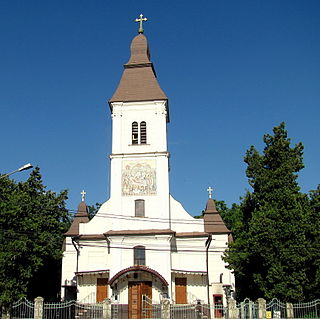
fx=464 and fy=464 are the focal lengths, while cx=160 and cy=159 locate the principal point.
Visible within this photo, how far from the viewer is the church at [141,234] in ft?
102

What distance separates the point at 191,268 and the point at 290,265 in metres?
9.66

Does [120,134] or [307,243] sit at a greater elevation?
[120,134]

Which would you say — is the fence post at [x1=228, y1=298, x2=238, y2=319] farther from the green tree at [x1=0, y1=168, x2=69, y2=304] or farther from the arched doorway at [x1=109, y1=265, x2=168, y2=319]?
the green tree at [x1=0, y1=168, x2=69, y2=304]

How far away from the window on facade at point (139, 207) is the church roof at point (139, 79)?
777 centimetres

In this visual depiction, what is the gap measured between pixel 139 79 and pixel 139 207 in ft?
34.1

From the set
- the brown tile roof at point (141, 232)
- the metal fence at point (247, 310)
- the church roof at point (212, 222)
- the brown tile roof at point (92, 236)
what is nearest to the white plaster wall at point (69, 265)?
the brown tile roof at point (92, 236)

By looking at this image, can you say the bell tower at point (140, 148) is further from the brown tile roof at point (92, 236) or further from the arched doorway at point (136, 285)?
the arched doorway at point (136, 285)

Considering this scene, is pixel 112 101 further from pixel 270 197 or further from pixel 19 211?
pixel 270 197

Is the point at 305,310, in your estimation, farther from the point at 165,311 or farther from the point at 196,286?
the point at 196,286

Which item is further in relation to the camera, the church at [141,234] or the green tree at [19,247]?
the church at [141,234]

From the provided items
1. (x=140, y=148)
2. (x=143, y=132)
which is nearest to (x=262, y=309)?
(x=140, y=148)

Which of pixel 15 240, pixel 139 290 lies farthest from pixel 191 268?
pixel 15 240

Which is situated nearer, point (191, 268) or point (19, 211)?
point (19, 211)

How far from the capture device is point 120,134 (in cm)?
3503
